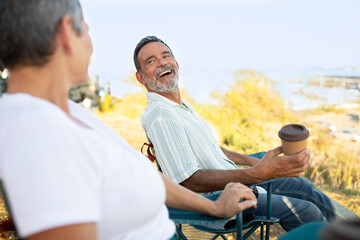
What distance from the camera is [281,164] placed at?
1.81 m

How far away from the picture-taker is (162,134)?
2070 mm

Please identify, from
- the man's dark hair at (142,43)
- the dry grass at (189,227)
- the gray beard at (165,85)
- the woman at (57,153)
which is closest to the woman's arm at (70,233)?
the woman at (57,153)

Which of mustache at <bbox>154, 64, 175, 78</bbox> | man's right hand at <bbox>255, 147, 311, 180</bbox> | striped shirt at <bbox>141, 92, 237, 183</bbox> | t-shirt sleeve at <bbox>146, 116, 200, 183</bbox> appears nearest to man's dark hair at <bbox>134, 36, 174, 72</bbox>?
mustache at <bbox>154, 64, 175, 78</bbox>

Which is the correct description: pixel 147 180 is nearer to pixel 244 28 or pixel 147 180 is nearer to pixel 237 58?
pixel 237 58

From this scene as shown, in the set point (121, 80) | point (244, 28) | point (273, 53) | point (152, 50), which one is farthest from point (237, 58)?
point (152, 50)

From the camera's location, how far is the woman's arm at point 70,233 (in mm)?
719

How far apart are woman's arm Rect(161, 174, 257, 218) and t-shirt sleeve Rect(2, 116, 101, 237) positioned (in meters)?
0.72

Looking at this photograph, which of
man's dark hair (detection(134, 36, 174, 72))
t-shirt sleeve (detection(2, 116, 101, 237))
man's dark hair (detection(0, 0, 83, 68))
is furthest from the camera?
man's dark hair (detection(134, 36, 174, 72))

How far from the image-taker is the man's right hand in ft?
5.81

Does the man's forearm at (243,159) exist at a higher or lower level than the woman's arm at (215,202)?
lower

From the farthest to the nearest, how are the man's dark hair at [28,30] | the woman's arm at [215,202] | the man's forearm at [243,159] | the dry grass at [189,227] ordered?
the dry grass at [189,227], the man's forearm at [243,159], the woman's arm at [215,202], the man's dark hair at [28,30]

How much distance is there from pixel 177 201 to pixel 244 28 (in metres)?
58.6

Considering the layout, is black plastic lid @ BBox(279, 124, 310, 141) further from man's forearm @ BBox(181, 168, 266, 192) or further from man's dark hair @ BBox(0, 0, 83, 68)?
man's dark hair @ BBox(0, 0, 83, 68)

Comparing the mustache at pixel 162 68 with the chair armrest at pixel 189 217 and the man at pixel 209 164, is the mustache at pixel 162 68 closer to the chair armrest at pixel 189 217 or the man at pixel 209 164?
the man at pixel 209 164
